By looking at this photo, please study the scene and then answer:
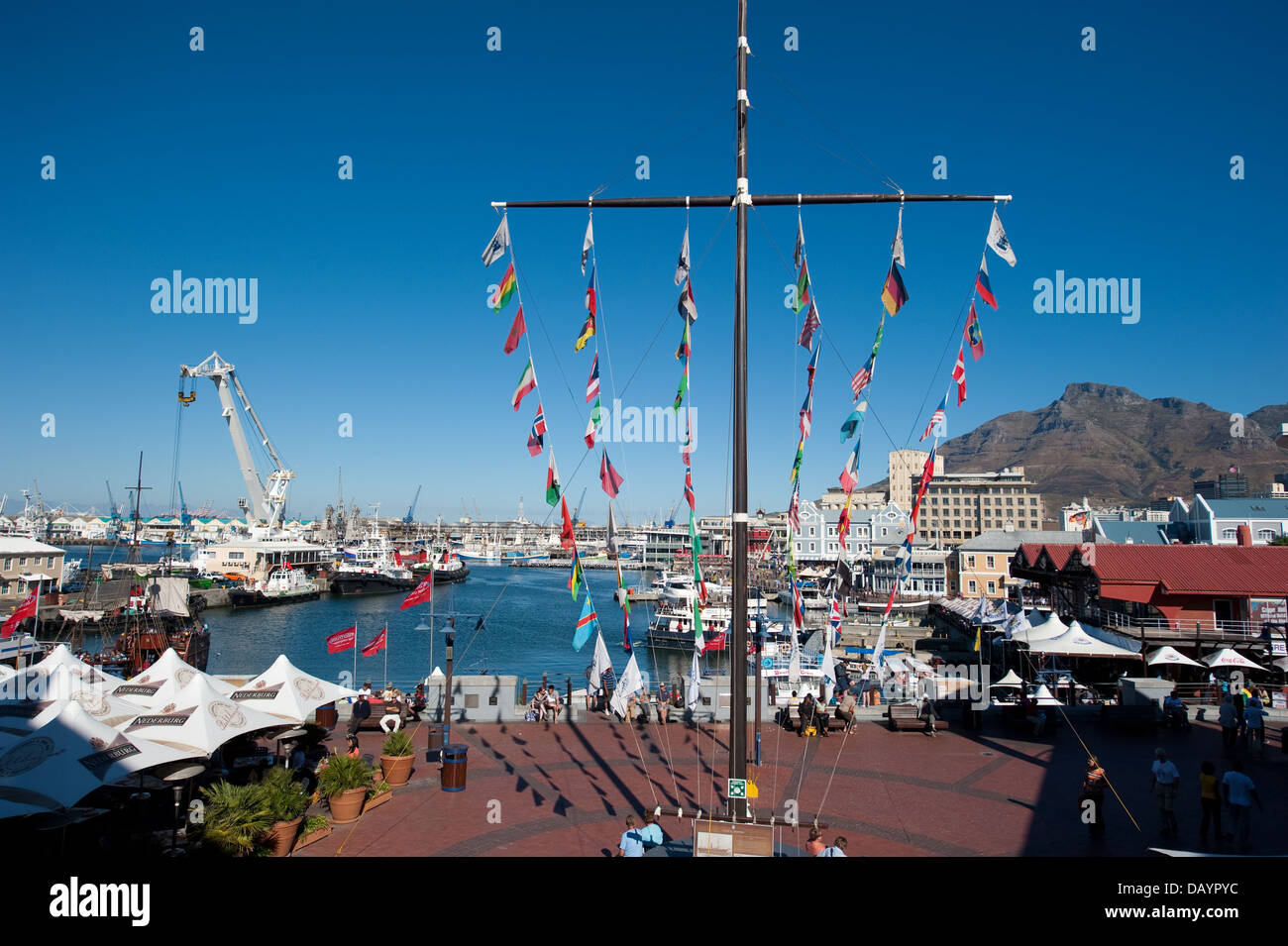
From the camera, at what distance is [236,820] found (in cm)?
950

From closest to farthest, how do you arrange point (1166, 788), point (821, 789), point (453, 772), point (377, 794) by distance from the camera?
point (1166, 788), point (377, 794), point (453, 772), point (821, 789)

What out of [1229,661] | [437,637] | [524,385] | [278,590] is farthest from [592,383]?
[278,590]

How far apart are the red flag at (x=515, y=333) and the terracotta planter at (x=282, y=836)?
22.7 ft

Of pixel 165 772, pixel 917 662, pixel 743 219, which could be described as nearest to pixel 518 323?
pixel 743 219

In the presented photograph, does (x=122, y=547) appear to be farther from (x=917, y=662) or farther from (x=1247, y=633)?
(x=1247, y=633)

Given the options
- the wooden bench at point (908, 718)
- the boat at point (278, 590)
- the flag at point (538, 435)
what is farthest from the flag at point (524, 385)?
the boat at point (278, 590)

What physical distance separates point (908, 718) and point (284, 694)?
13539 mm

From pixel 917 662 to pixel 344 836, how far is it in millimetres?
30701

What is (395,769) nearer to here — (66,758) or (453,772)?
(453,772)

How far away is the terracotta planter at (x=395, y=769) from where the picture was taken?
13.5 metres

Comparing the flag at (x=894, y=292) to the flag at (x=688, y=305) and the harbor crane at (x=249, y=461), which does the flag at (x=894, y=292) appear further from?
the harbor crane at (x=249, y=461)

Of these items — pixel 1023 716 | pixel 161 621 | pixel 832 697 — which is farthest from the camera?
pixel 161 621
